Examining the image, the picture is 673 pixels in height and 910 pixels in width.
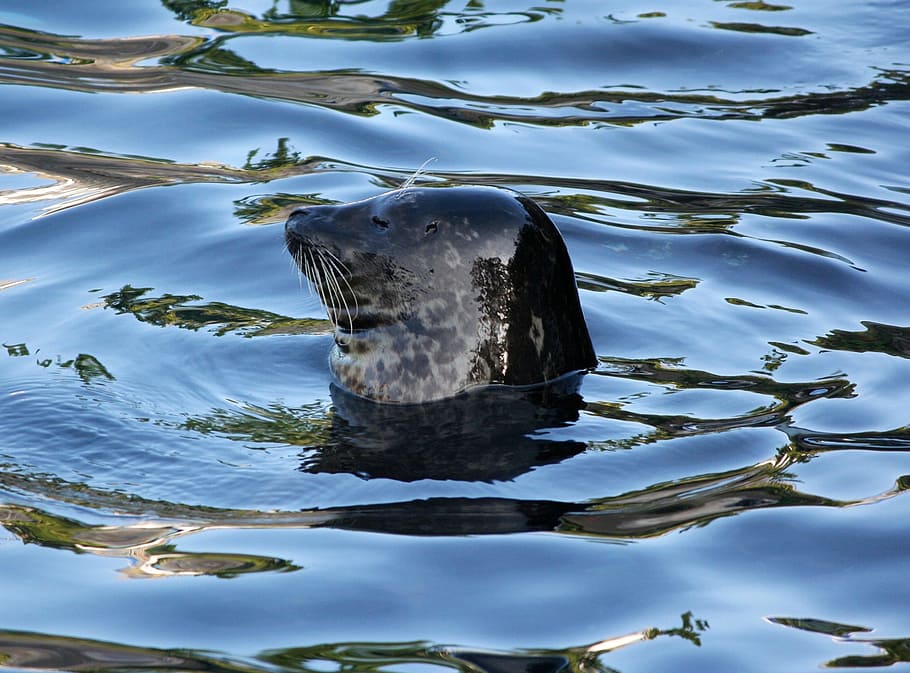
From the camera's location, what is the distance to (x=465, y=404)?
6.59 m

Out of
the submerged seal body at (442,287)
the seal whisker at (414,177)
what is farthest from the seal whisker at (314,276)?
the seal whisker at (414,177)

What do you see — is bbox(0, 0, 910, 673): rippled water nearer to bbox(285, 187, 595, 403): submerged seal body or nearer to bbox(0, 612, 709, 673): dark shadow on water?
bbox(0, 612, 709, 673): dark shadow on water

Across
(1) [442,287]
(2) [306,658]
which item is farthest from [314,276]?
(2) [306,658]

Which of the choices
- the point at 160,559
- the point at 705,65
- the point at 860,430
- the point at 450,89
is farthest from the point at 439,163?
the point at 160,559

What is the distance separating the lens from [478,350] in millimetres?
6703

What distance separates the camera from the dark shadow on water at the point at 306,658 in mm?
4379

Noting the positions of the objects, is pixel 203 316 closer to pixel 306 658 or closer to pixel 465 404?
pixel 465 404

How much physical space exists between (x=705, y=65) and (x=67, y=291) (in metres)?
6.09

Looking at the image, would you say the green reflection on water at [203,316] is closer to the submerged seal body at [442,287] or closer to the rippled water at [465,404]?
the rippled water at [465,404]

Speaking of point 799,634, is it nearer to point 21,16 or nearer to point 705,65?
point 705,65

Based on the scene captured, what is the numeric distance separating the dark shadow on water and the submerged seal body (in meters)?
2.32

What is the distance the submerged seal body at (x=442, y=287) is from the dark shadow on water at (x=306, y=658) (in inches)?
91.2

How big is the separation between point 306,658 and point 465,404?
229 cm

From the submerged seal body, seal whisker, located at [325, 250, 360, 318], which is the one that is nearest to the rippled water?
the submerged seal body
